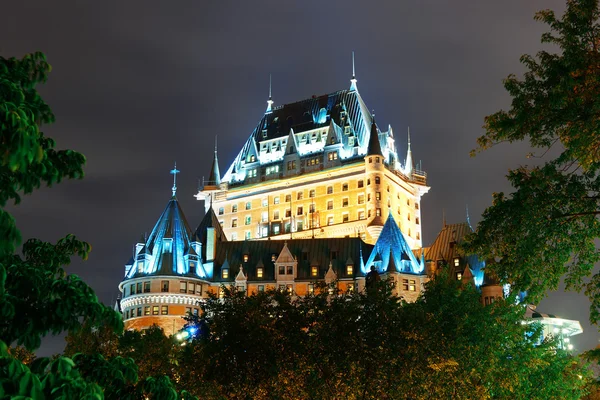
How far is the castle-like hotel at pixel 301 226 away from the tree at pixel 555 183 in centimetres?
8667

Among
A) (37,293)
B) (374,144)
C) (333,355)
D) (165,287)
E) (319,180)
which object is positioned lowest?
Result: (37,293)

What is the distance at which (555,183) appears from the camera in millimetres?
29547

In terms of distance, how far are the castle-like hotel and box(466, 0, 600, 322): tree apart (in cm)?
8667

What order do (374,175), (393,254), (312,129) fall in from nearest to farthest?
(393,254), (374,175), (312,129)

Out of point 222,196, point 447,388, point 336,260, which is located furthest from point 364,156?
point 447,388

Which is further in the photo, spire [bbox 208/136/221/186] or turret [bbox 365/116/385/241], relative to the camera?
spire [bbox 208/136/221/186]

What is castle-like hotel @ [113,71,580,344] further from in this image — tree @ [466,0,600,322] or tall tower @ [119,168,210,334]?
tree @ [466,0,600,322]

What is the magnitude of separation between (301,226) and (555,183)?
147m

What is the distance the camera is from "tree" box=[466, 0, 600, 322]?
93.4 ft

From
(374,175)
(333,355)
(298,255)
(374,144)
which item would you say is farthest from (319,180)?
(333,355)

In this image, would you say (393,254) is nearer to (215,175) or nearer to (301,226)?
(301,226)

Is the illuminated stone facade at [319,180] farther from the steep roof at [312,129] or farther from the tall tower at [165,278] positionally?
the tall tower at [165,278]

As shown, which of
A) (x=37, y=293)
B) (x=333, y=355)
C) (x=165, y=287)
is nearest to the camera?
(x=37, y=293)

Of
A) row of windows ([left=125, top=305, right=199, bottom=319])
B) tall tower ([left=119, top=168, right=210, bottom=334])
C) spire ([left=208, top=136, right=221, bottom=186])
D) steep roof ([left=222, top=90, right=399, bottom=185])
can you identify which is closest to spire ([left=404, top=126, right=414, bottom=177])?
steep roof ([left=222, top=90, right=399, bottom=185])
